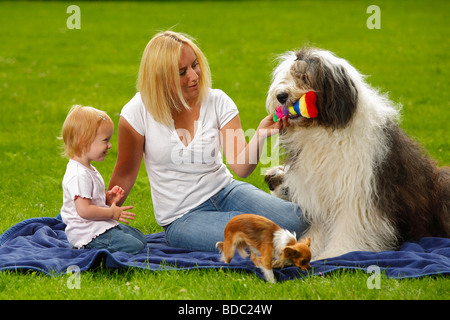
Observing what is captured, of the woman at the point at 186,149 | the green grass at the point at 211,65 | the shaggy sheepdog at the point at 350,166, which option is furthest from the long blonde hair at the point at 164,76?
the green grass at the point at 211,65

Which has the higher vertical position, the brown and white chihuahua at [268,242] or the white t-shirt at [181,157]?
the white t-shirt at [181,157]

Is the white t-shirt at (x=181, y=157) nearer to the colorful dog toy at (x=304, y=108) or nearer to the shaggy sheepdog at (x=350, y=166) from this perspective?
the shaggy sheepdog at (x=350, y=166)

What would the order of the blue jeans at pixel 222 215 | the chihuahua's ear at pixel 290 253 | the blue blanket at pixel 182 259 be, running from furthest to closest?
the blue jeans at pixel 222 215 < the blue blanket at pixel 182 259 < the chihuahua's ear at pixel 290 253

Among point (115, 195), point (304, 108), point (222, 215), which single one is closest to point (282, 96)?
point (304, 108)

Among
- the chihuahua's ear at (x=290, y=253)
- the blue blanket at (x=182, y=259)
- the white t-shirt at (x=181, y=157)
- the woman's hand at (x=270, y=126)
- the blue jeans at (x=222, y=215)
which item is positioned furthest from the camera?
the white t-shirt at (x=181, y=157)

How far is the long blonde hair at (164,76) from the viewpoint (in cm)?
431

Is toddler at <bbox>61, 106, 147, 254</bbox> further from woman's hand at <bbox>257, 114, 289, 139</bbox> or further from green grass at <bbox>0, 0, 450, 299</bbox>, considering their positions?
woman's hand at <bbox>257, 114, 289, 139</bbox>

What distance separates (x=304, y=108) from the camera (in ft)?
12.7

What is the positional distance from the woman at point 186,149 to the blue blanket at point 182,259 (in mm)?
300

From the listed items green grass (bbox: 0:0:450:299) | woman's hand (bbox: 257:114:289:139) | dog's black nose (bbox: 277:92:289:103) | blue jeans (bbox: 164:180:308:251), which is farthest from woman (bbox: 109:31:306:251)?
green grass (bbox: 0:0:450:299)

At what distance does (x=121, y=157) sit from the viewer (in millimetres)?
4512

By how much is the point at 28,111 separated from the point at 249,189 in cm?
591

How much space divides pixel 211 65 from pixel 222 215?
852 centimetres
